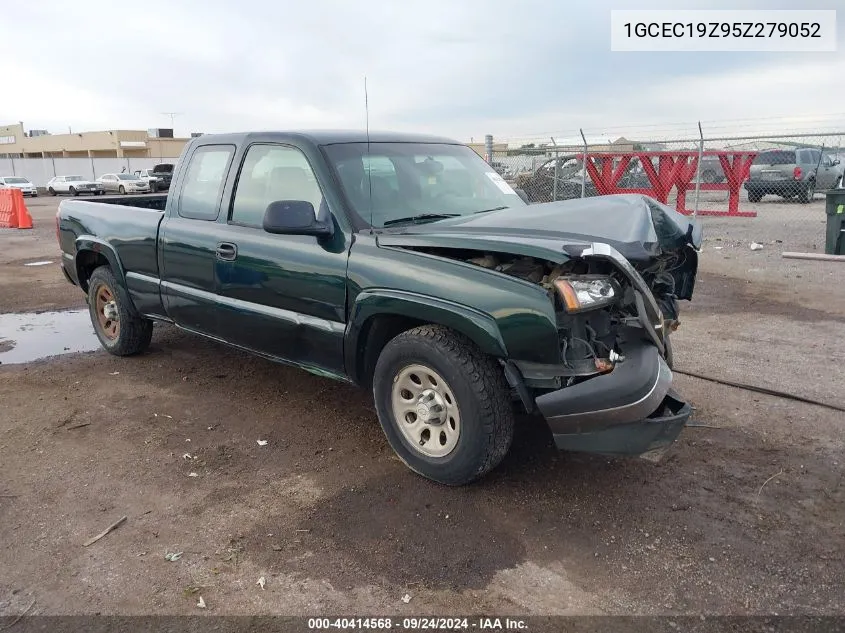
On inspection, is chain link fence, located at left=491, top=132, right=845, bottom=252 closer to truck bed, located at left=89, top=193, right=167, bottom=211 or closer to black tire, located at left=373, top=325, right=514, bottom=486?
truck bed, located at left=89, top=193, right=167, bottom=211

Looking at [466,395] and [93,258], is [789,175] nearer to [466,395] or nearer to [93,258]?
[93,258]

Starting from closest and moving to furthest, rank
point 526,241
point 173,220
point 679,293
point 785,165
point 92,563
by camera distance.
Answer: point 92,563 → point 526,241 → point 679,293 → point 173,220 → point 785,165

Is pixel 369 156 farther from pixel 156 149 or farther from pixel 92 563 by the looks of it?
pixel 156 149

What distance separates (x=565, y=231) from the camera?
3.38 m

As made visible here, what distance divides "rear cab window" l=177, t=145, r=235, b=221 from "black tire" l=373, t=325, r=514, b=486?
1.92 metres

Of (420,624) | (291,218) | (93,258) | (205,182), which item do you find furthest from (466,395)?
(93,258)

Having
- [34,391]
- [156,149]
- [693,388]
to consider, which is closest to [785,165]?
[693,388]

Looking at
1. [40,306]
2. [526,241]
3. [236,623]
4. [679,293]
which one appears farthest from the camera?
[40,306]

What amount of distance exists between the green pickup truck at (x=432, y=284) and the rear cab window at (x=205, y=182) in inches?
0.6

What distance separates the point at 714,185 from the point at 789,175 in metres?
A: 3.27

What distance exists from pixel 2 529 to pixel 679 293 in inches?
154

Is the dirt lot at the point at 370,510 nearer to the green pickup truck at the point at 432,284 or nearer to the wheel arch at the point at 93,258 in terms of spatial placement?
the green pickup truck at the point at 432,284

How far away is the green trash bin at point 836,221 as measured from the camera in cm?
1005

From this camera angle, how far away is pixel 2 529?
3221 millimetres
